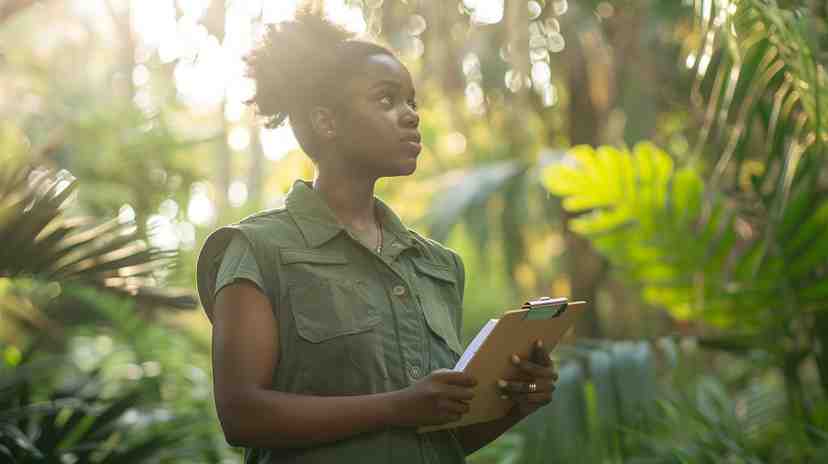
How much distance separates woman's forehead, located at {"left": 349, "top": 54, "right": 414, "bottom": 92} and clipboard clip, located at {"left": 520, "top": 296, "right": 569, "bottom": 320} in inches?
19.8

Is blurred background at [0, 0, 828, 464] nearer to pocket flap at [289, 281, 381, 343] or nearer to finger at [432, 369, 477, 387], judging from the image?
pocket flap at [289, 281, 381, 343]

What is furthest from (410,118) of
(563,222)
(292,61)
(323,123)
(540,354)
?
(563,222)

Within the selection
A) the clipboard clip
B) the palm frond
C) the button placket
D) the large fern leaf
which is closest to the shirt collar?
the button placket

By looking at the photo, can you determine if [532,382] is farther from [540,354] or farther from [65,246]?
[65,246]

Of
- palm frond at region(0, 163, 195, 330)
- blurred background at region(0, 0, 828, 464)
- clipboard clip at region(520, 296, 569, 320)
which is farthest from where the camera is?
blurred background at region(0, 0, 828, 464)

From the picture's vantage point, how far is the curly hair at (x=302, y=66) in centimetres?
206

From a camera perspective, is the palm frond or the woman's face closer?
the woman's face

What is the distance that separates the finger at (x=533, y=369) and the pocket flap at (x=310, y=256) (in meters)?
0.37

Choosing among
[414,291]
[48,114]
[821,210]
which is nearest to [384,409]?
[414,291]

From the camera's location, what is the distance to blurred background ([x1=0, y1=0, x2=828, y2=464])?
9.47 feet

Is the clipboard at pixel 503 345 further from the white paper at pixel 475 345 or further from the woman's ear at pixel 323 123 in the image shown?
the woman's ear at pixel 323 123

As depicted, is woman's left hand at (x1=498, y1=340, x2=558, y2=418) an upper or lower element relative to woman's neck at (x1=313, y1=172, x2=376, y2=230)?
lower

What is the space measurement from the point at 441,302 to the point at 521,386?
253mm

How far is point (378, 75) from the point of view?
6.59 feet
